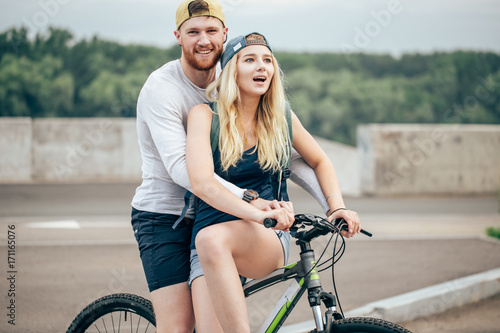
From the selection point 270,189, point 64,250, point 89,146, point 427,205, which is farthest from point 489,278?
point 89,146

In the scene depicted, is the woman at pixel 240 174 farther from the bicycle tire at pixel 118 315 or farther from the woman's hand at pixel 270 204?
the bicycle tire at pixel 118 315

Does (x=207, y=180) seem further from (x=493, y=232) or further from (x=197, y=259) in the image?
(x=493, y=232)

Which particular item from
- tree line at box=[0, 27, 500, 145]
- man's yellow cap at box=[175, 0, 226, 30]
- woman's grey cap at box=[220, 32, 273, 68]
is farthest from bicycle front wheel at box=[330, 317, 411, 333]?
tree line at box=[0, 27, 500, 145]

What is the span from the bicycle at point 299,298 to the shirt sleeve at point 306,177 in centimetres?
19

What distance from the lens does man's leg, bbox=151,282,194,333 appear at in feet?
9.41

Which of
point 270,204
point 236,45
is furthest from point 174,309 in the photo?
point 236,45

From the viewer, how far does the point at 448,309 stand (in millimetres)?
5602

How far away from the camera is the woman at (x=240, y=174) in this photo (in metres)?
2.56

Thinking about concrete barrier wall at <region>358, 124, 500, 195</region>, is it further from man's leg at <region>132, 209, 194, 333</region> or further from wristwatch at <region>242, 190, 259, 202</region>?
→ wristwatch at <region>242, 190, 259, 202</region>

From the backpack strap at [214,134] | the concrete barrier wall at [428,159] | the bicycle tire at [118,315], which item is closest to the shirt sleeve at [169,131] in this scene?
the backpack strap at [214,134]

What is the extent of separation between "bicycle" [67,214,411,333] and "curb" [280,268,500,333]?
1.68 metres

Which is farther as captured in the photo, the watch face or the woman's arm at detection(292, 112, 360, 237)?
the woman's arm at detection(292, 112, 360, 237)

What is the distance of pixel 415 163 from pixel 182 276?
11605 mm

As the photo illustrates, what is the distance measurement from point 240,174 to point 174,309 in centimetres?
62
